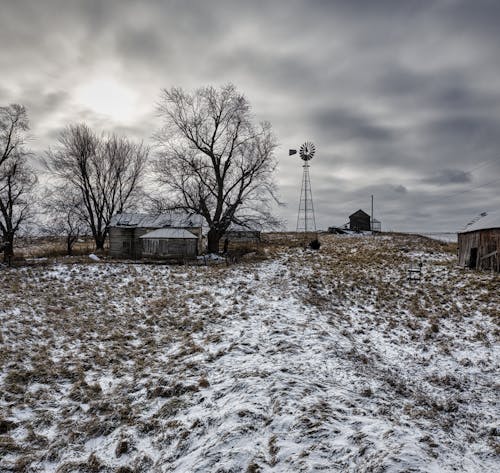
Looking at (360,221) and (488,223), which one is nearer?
(488,223)

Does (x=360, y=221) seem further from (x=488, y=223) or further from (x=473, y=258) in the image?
(x=488, y=223)

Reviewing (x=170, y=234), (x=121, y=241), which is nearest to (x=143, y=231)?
(x=121, y=241)

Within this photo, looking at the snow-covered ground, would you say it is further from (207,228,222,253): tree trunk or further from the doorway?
(207,228,222,253): tree trunk

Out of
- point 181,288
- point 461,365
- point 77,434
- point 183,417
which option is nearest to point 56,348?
point 77,434

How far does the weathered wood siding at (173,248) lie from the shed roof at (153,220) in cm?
274

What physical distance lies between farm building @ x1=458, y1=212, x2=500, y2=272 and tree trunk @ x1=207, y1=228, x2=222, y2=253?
18763mm

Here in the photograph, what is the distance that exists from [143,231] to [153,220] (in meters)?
1.52

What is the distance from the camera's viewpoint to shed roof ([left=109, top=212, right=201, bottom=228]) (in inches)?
1245

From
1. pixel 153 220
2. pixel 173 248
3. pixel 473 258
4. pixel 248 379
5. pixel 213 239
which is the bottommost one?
pixel 248 379

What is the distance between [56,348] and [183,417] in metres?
5.11

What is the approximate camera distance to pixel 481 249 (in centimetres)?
1973

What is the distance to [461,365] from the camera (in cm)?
838

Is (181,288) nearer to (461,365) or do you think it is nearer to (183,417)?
(183,417)

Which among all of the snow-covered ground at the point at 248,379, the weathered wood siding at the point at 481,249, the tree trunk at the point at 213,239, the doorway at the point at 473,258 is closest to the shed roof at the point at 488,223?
the weathered wood siding at the point at 481,249
